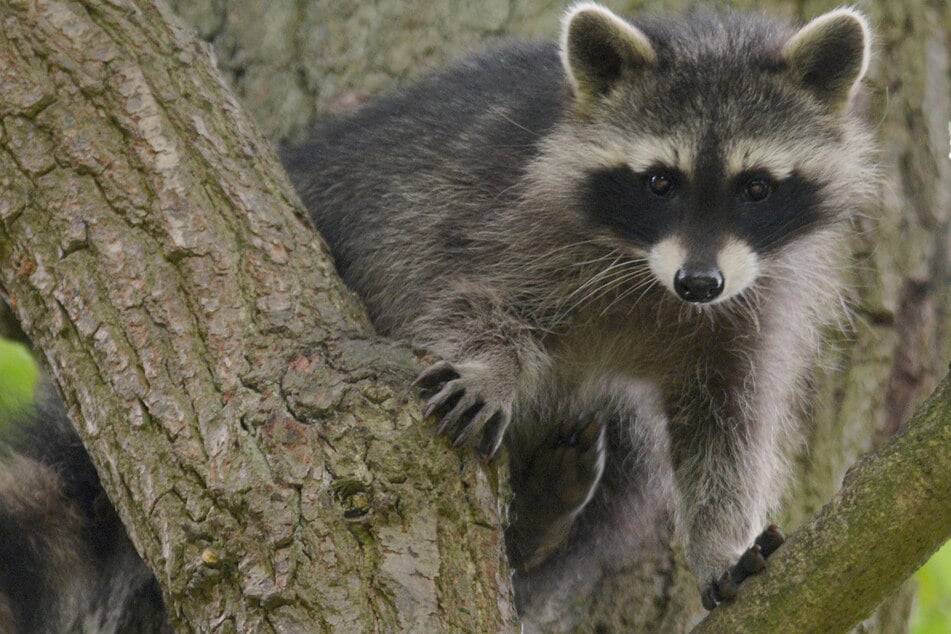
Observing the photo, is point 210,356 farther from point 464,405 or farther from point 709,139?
point 709,139

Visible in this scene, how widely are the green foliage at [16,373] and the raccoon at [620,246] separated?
2.81ft

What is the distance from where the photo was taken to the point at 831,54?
2.52 m

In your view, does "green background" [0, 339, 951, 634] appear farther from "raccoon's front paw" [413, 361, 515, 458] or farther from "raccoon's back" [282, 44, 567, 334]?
"raccoon's front paw" [413, 361, 515, 458]

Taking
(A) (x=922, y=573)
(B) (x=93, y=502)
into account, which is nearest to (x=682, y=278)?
(B) (x=93, y=502)

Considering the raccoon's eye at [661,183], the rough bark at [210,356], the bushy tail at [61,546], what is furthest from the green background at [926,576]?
the raccoon's eye at [661,183]

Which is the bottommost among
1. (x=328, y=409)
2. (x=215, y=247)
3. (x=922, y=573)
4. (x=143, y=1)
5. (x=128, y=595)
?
(x=922, y=573)

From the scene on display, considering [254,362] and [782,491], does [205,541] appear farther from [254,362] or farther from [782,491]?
[782,491]

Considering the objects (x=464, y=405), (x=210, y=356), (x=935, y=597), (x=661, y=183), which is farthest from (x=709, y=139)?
(x=935, y=597)

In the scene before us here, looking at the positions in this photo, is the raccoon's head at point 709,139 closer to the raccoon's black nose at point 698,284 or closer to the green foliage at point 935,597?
the raccoon's black nose at point 698,284

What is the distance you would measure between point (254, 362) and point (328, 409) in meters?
0.16

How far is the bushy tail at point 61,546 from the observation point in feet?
8.20

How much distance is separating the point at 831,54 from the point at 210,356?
1.46 m

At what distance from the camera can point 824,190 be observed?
8.68ft

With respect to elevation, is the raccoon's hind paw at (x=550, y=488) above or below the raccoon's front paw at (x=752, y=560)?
below
